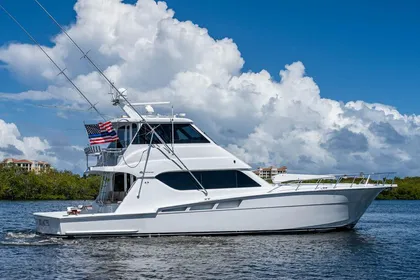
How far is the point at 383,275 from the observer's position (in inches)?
706

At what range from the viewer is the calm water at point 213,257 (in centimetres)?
1766

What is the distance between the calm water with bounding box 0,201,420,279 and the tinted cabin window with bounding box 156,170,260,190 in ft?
7.11

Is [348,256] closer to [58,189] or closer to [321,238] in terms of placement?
[321,238]

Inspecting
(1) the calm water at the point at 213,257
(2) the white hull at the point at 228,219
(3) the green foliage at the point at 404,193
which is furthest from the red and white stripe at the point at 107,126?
(3) the green foliage at the point at 404,193

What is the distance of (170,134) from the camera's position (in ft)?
80.0

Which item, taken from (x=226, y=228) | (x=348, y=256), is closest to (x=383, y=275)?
(x=348, y=256)

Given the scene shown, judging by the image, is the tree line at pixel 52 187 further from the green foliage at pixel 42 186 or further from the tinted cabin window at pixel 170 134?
the tinted cabin window at pixel 170 134

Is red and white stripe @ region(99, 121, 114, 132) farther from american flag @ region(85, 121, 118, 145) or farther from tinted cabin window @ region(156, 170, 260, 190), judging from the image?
tinted cabin window @ region(156, 170, 260, 190)

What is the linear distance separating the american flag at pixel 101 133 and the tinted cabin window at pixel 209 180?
252cm

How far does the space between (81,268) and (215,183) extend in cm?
760

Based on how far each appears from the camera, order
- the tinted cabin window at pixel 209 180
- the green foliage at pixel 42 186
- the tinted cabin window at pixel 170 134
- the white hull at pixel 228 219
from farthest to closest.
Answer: the green foliage at pixel 42 186 < the tinted cabin window at pixel 170 134 < the tinted cabin window at pixel 209 180 < the white hull at pixel 228 219

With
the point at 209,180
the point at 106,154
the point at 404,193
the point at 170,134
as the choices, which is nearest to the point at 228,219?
Result: the point at 209,180

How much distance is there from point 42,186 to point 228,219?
81117mm

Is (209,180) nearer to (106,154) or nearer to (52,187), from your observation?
(106,154)
